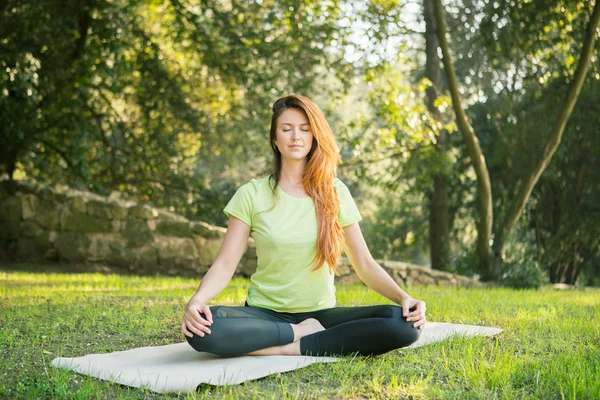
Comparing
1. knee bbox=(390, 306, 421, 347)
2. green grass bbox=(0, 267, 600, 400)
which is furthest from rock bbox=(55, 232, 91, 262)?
knee bbox=(390, 306, 421, 347)

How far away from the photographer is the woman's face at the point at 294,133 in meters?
3.55

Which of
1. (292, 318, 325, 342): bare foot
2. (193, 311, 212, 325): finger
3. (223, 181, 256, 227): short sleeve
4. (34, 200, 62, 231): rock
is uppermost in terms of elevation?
(223, 181, 256, 227): short sleeve

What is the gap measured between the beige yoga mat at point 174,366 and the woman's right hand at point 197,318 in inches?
6.3

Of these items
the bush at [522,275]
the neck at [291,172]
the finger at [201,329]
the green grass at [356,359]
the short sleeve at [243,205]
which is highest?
the neck at [291,172]

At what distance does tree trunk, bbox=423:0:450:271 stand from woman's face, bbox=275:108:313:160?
8.02 meters

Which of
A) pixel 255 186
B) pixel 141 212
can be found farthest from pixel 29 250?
pixel 255 186

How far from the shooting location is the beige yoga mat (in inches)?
110

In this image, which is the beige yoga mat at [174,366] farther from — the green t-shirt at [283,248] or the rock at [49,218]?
the rock at [49,218]

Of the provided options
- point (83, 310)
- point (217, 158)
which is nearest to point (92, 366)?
point (83, 310)

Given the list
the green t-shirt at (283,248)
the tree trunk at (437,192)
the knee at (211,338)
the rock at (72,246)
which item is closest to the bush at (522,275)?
the tree trunk at (437,192)

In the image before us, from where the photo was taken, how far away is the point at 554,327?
4.28 metres

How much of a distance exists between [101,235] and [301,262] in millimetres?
6073

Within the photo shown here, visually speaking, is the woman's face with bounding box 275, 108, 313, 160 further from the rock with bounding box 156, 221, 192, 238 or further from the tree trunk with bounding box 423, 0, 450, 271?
the tree trunk with bounding box 423, 0, 450, 271

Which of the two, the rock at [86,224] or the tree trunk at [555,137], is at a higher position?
the tree trunk at [555,137]
